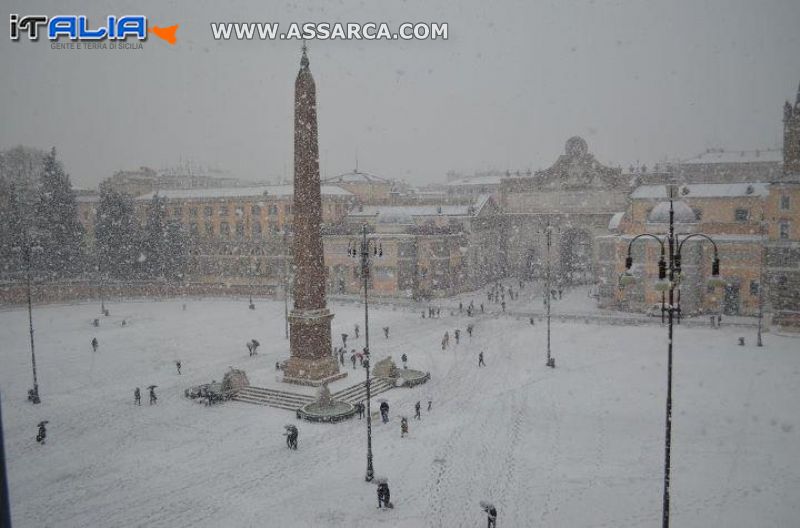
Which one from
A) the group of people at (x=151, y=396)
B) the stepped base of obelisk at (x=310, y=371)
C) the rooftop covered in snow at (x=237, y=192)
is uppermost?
the rooftop covered in snow at (x=237, y=192)

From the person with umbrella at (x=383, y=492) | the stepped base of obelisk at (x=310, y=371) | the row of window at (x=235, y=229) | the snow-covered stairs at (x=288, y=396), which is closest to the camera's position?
the person with umbrella at (x=383, y=492)

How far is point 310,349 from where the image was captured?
2519 cm

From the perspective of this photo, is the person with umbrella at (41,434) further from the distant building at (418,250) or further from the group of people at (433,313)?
the distant building at (418,250)

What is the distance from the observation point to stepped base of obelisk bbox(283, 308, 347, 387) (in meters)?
24.7

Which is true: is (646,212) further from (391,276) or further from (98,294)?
(98,294)

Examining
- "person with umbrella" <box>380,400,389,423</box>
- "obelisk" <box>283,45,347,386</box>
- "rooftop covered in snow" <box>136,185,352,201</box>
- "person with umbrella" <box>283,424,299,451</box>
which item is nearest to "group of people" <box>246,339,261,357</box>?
"obelisk" <box>283,45,347,386</box>

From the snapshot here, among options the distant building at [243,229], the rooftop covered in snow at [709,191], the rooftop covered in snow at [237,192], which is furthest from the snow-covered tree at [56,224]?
the rooftop covered in snow at [709,191]

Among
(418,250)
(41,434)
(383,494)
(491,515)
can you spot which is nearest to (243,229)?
(418,250)

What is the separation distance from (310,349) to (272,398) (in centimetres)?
243

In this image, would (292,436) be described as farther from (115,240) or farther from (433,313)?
(115,240)

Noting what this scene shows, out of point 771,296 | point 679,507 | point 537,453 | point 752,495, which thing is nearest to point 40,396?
point 537,453

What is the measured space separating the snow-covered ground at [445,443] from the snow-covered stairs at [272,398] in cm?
80

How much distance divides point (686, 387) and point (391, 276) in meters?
29.9

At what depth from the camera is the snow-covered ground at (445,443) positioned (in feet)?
49.3
